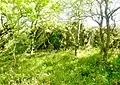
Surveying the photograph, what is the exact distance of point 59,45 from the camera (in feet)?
81.3

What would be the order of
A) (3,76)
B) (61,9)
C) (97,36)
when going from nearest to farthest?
(3,76) < (61,9) < (97,36)

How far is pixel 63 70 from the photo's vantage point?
54.1 ft

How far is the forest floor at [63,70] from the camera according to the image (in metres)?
14.4

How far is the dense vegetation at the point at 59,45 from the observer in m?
15.1

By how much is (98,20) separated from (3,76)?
7.48 m

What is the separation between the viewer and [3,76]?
16297 mm

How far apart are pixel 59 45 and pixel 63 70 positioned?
8415mm

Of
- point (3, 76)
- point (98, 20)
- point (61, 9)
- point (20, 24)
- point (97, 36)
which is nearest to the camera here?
point (3, 76)

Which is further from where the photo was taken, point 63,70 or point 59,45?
point 59,45

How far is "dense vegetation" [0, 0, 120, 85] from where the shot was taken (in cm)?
1512

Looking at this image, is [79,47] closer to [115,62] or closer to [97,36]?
[97,36]

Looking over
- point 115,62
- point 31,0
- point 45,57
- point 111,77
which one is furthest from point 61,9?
point 111,77

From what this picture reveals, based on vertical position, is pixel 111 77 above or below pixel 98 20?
below

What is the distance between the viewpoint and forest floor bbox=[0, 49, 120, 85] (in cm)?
1443
